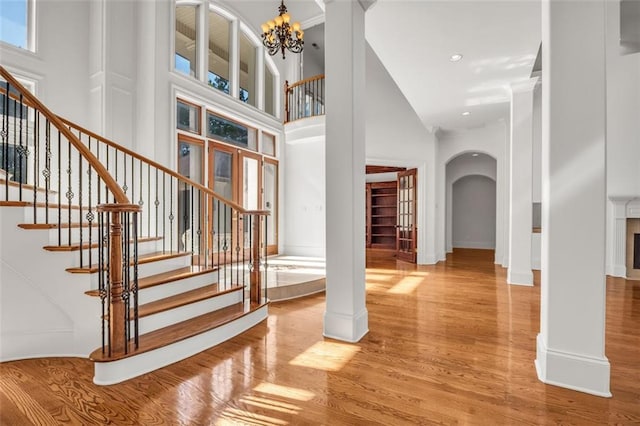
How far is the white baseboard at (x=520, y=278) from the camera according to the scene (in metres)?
5.08

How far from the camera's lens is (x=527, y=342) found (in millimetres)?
2818

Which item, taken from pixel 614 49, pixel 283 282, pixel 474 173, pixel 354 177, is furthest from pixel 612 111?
pixel 283 282

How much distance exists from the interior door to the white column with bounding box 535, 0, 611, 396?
5.46m

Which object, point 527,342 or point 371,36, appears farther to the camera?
point 371,36

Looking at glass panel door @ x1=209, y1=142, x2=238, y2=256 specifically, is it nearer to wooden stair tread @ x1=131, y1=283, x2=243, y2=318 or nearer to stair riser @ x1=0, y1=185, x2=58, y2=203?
wooden stair tread @ x1=131, y1=283, x2=243, y2=318

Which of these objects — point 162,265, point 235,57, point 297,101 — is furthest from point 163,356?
point 297,101

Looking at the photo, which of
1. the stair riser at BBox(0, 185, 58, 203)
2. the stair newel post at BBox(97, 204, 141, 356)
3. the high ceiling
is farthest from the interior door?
the stair riser at BBox(0, 185, 58, 203)

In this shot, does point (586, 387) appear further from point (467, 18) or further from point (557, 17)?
point (467, 18)

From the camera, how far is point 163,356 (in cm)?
244

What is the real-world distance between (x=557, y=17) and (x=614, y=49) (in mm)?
5780

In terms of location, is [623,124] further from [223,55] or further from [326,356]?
[223,55]

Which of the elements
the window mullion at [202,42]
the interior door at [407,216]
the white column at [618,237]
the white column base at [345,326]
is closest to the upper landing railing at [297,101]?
the window mullion at [202,42]

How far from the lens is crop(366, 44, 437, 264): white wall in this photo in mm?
7469

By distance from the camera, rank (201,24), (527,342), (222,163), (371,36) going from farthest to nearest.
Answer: (222,163) < (201,24) < (371,36) < (527,342)
